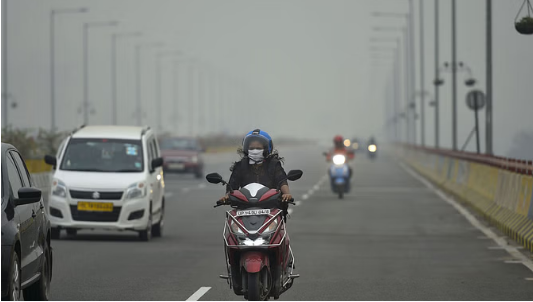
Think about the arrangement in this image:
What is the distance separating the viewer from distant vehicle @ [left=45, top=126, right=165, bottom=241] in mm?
20688

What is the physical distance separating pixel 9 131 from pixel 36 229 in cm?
3248

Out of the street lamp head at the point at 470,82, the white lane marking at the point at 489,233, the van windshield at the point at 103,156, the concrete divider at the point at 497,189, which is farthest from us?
the street lamp head at the point at 470,82

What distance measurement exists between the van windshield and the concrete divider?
601cm

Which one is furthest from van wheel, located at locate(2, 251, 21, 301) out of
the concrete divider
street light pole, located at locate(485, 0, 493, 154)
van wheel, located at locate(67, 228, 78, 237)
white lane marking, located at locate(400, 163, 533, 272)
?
street light pole, located at locate(485, 0, 493, 154)

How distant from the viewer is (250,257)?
10953mm

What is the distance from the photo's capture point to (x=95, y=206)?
816 inches

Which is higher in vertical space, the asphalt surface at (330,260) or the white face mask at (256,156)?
the white face mask at (256,156)

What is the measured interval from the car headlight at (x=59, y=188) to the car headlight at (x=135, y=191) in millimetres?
959

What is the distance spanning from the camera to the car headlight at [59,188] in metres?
20.8

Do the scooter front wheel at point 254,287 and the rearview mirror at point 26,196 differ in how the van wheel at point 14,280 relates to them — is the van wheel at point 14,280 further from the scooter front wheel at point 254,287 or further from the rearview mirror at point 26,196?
the scooter front wheel at point 254,287

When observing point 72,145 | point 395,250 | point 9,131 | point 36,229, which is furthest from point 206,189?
point 36,229

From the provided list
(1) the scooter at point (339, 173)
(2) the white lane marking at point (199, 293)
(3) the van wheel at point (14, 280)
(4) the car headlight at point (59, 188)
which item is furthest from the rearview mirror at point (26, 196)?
(1) the scooter at point (339, 173)

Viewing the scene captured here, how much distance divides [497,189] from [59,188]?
855 cm

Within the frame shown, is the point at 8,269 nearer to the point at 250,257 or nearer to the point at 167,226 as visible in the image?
the point at 250,257
